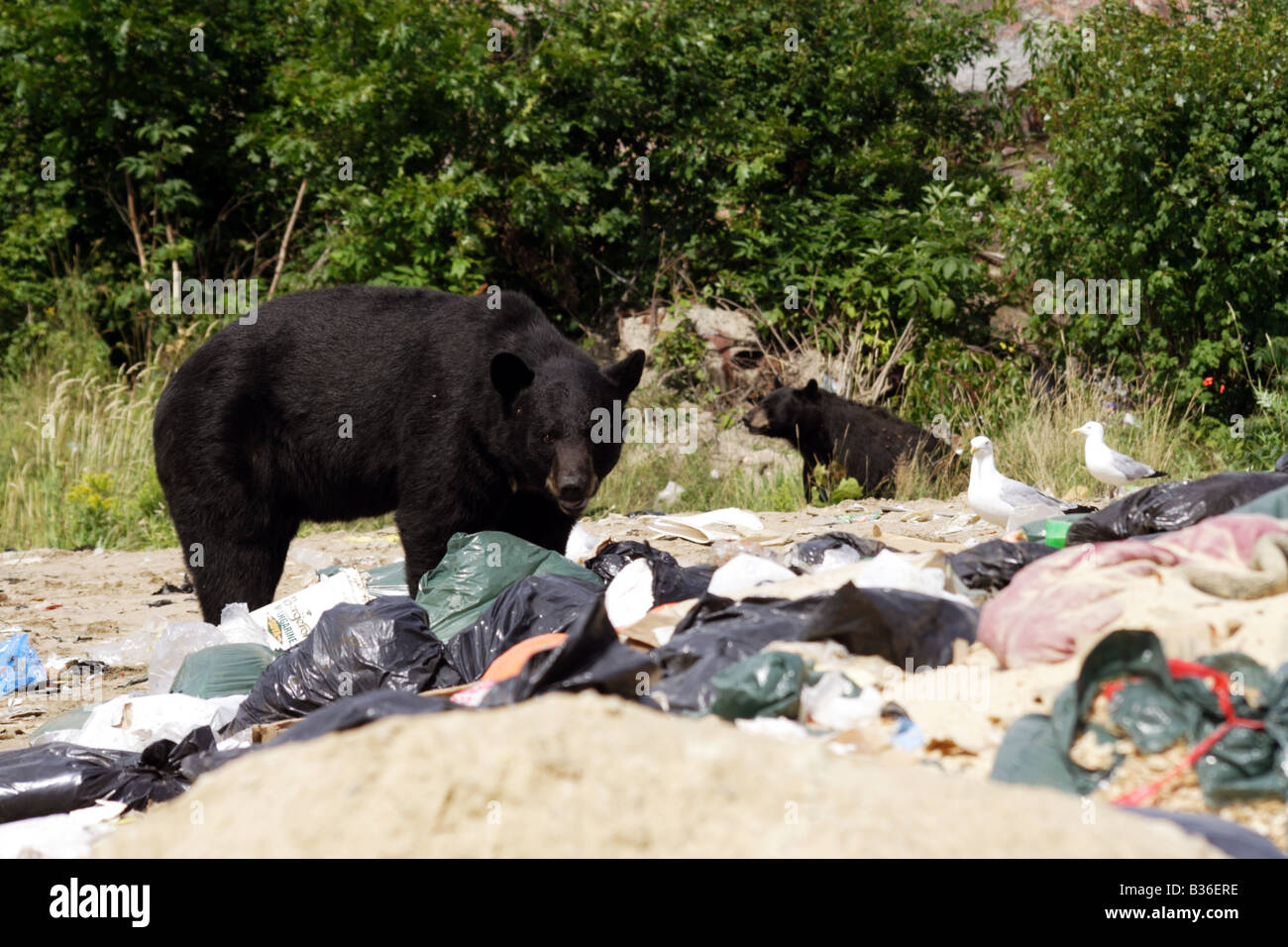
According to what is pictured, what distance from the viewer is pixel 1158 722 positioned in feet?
8.17

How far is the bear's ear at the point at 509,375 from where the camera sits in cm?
484

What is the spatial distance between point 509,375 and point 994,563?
2.07 metres

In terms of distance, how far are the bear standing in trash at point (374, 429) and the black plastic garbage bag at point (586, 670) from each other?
5.85 ft

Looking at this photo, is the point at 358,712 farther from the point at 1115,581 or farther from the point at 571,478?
the point at 571,478

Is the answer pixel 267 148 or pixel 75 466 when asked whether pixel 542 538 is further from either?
pixel 267 148

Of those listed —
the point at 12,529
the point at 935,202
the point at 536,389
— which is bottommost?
the point at 12,529

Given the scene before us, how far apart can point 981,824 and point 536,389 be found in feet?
10.6

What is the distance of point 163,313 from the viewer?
1124cm

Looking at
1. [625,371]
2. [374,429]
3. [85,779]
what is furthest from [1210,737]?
[374,429]

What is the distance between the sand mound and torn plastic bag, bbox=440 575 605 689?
173cm

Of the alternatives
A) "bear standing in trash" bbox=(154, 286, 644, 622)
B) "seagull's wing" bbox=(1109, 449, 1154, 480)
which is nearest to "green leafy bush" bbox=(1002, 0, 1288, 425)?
"seagull's wing" bbox=(1109, 449, 1154, 480)

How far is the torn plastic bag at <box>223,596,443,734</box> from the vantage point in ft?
12.7

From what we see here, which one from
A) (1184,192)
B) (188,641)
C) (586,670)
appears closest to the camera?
(586,670)
